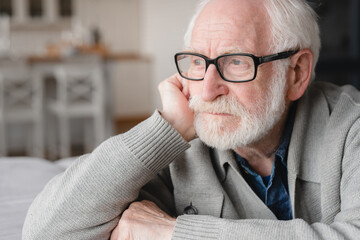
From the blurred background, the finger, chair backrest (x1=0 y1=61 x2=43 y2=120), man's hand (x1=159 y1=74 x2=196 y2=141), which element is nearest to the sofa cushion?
the finger

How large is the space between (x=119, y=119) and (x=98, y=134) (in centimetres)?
230

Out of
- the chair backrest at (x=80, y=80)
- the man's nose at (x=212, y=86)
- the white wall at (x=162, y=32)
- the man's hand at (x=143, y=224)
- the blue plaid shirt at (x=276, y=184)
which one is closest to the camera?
the man's hand at (x=143, y=224)

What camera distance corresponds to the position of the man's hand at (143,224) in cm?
106

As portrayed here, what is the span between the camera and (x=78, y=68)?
4.89 metres

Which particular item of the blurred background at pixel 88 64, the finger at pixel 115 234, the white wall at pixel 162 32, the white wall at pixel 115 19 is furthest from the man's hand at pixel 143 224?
the white wall at pixel 115 19

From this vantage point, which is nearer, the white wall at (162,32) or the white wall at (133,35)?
the white wall at (162,32)

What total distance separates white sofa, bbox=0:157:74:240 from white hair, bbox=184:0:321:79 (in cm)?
79

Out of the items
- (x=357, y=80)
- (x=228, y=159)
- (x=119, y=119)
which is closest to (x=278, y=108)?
(x=228, y=159)

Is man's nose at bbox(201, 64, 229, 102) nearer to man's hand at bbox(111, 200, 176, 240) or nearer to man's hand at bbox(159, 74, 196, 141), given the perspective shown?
man's hand at bbox(159, 74, 196, 141)

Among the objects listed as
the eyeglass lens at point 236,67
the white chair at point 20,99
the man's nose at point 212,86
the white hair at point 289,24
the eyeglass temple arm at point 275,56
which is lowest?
the white chair at point 20,99

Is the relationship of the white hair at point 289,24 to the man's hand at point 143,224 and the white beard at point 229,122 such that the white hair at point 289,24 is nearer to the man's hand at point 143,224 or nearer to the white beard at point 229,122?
the white beard at point 229,122

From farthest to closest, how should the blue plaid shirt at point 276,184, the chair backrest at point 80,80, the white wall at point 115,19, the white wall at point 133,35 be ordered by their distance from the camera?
1. the white wall at point 115,19
2. the white wall at point 133,35
3. the chair backrest at point 80,80
4. the blue plaid shirt at point 276,184

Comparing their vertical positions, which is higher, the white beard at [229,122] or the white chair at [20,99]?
the white beard at [229,122]

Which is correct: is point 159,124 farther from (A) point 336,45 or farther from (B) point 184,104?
(A) point 336,45
